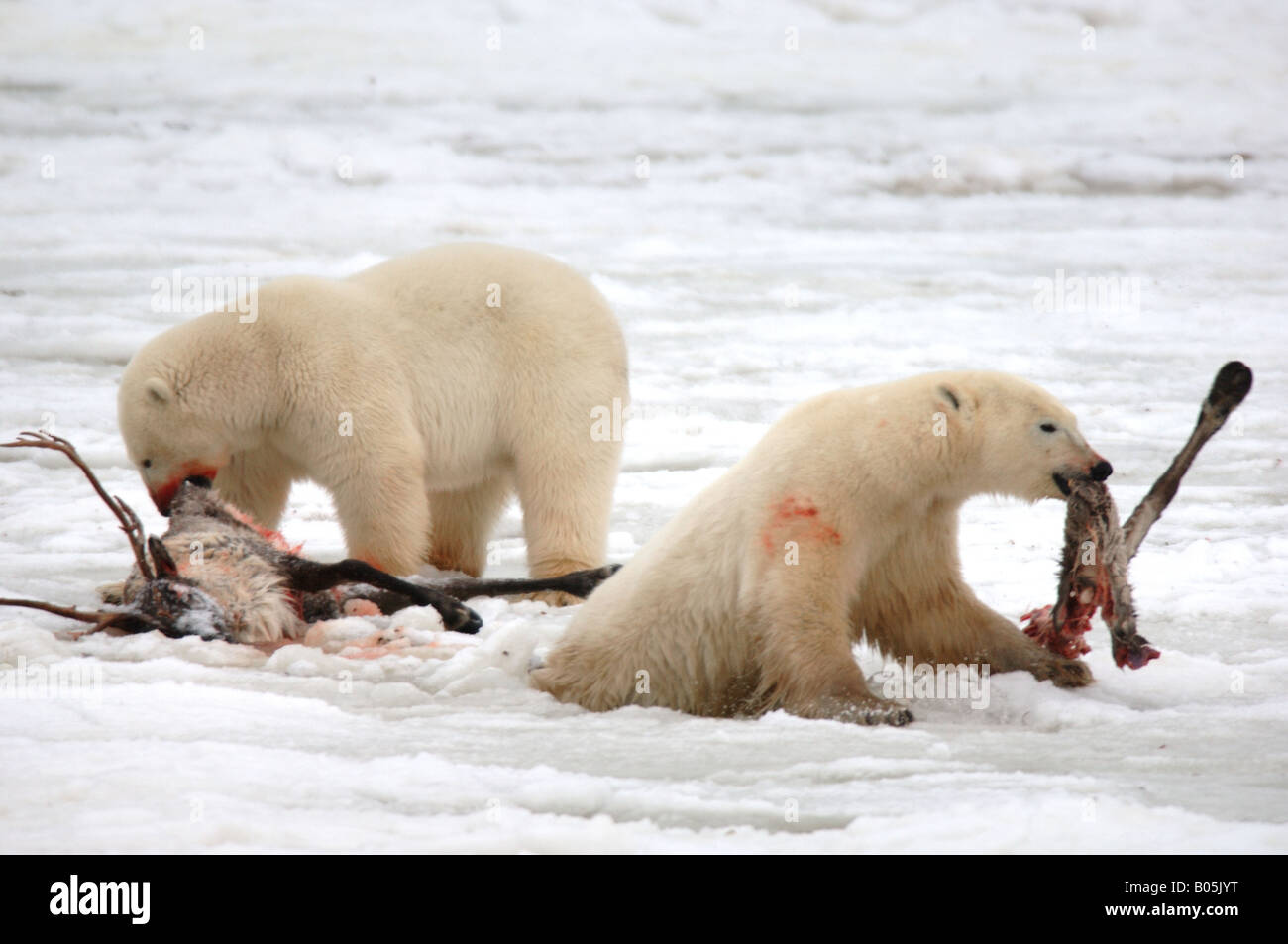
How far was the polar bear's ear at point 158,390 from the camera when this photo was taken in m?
5.10

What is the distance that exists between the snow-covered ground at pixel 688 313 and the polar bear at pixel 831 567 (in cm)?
16

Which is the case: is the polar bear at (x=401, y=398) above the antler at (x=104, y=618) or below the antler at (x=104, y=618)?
above

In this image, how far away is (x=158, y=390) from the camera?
16.7 feet

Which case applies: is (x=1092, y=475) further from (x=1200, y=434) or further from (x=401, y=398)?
(x=401, y=398)

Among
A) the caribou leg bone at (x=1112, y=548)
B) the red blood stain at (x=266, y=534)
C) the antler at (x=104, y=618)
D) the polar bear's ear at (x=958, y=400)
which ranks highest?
the polar bear's ear at (x=958, y=400)

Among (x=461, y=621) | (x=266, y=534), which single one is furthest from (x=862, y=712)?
(x=266, y=534)

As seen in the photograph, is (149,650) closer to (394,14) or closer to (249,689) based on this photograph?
(249,689)

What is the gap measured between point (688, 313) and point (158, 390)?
5.82 meters

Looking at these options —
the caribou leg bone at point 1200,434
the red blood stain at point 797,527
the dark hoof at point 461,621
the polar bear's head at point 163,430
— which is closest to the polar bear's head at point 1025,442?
the caribou leg bone at point 1200,434

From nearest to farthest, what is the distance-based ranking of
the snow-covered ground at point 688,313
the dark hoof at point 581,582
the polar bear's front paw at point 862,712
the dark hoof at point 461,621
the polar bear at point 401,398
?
the snow-covered ground at point 688,313, the polar bear's front paw at point 862,712, the dark hoof at point 461,621, the dark hoof at point 581,582, the polar bear at point 401,398

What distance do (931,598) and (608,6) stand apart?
14628mm

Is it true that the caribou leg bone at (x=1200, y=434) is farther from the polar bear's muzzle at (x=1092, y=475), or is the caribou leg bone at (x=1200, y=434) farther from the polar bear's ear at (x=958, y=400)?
the polar bear's ear at (x=958, y=400)

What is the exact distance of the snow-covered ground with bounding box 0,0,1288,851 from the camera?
2859 mm

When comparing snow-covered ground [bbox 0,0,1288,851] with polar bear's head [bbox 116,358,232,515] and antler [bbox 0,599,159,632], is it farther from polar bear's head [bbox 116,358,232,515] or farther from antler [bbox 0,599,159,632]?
polar bear's head [bbox 116,358,232,515]
